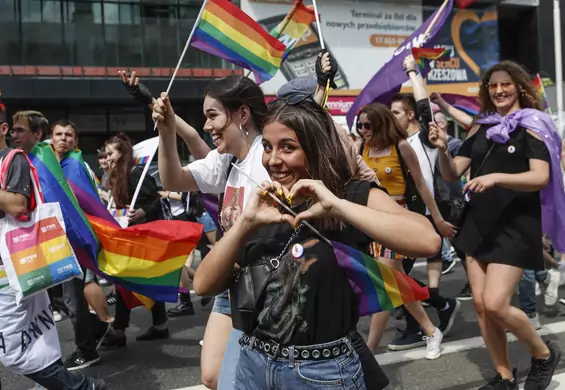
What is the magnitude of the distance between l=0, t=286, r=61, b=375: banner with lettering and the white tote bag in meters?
0.13

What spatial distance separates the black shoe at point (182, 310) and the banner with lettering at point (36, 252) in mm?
3049

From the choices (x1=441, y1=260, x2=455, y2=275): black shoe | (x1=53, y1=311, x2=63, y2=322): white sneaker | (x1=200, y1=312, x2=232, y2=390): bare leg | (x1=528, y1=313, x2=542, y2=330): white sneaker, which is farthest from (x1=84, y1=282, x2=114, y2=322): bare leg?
(x1=441, y1=260, x2=455, y2=275): black shoe

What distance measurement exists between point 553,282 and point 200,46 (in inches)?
165

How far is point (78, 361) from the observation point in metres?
4.93

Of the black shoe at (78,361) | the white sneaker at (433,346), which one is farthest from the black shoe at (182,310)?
the white sneaker at (433,346)

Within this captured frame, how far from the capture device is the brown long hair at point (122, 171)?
591 cm

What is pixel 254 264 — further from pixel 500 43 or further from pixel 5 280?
pixel 500 43

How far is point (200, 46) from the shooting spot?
4.37 m

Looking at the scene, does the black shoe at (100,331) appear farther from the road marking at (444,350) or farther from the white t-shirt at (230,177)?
the white t-shirt at (230,177)

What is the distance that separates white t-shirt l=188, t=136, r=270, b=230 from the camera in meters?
2.93

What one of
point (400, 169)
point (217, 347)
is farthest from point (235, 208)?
point (400, 169)

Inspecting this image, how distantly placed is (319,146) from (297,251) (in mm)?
342

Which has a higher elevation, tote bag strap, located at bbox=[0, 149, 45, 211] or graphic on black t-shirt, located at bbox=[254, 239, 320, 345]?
tote bag strap, located at bbox=[0, 149, 45, 211]

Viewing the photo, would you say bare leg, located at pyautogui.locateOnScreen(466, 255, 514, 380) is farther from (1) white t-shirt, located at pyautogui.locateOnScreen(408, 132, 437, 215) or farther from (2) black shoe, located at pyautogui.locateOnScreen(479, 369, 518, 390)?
(1) white t-shirt, located at pyautogui.locateOnScreen(408, 132, 437, 215)
